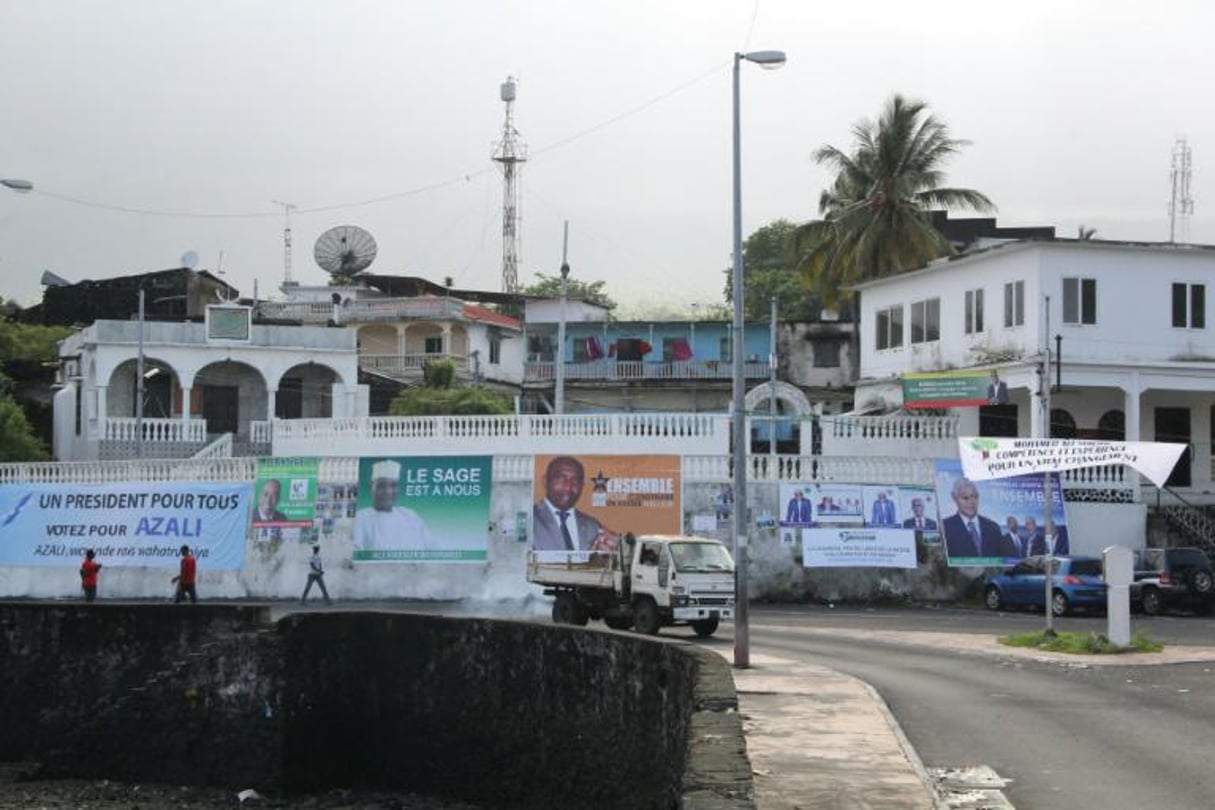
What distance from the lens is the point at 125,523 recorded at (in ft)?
126

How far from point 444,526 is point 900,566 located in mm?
10312

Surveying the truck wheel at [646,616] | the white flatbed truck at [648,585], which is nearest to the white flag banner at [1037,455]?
the white flatbed truck at [648,585]

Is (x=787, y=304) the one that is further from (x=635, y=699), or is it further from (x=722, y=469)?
(x=635, y=699)

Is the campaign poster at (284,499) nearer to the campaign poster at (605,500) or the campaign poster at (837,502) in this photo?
the campaign poster at (605,500)

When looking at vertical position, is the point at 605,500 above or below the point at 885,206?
below

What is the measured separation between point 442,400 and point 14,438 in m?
13.8

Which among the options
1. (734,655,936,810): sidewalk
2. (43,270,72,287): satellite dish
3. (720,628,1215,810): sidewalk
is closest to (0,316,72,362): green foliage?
(43,270,72,287): satellite dish

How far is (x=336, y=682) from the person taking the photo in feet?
64.3

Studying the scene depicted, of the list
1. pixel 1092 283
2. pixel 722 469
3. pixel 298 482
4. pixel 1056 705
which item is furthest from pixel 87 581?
pixel 1092 283

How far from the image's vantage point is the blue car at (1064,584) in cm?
3306

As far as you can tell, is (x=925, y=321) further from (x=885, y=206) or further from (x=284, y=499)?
(x=284, y=499)

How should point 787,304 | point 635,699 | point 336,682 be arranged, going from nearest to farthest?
point 635,699 < point 336,682 < point 787,304

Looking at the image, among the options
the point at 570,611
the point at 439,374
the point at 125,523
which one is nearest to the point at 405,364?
the point at 439,374

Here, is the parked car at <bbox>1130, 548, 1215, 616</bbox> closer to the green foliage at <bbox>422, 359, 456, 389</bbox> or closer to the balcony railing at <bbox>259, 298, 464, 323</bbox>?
the green foliage at <bbox>422, 359, 456, 389</bbox>
